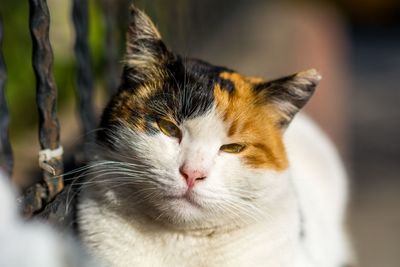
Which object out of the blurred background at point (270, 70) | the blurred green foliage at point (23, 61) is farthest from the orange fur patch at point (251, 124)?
the blurred green foliage at point (23, 61)

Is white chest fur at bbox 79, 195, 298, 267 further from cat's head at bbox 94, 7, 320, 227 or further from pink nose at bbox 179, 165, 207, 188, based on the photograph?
pink nose at bbox 179, 165, 207, 188

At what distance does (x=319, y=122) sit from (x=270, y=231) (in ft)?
6.68

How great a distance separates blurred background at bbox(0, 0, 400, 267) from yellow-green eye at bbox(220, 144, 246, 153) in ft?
1.70

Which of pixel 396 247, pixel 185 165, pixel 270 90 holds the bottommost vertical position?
pixel 396 247

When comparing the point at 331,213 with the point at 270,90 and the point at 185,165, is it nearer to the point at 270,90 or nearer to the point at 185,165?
the point at 270,90

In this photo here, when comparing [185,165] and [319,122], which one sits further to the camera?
[319,122]

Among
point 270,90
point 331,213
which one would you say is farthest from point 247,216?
point 331,213

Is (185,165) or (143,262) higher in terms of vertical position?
(185,165)

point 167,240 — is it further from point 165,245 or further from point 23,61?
point 23,61

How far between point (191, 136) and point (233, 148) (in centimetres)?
12

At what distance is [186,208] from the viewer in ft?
4.89

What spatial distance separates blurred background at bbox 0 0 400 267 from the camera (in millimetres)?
3152

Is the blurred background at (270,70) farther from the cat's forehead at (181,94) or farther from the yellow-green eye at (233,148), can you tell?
the yellow-green eye at (233,148)

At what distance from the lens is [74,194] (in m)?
1.70
